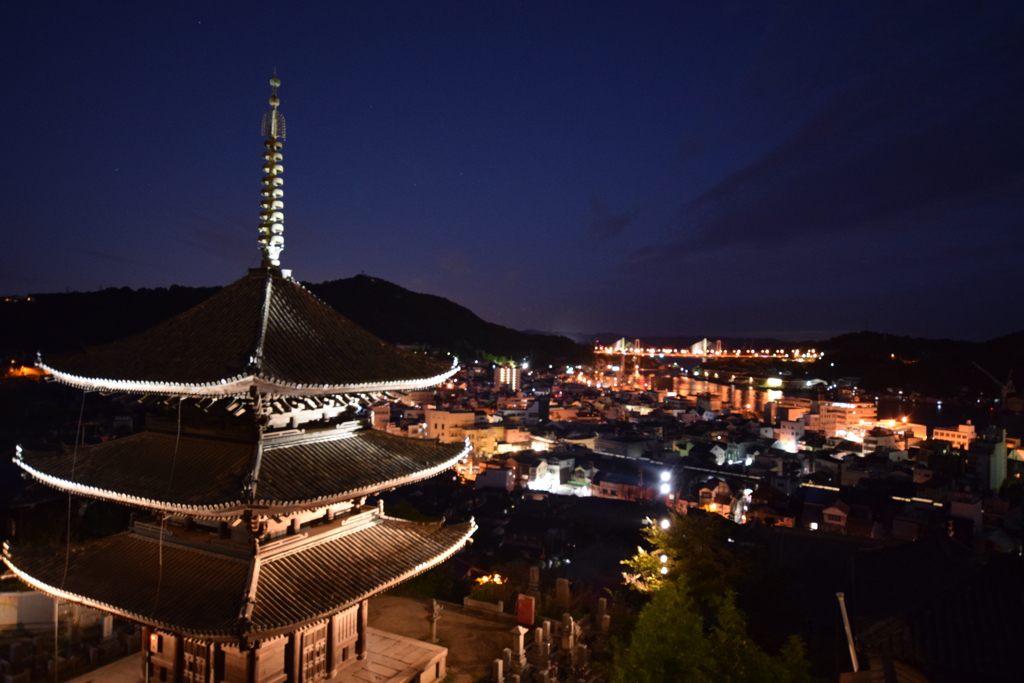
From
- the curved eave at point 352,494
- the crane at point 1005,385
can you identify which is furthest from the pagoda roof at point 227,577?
the crane at point 1005,385

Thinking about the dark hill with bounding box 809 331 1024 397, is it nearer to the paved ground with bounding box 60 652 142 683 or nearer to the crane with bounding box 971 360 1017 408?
the crane with bounding box 971 360 1017 408

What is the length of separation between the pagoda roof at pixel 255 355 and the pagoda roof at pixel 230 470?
1096 mm

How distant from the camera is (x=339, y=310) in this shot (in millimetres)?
128750

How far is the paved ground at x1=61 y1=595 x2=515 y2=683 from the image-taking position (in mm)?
11439

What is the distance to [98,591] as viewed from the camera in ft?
25.1

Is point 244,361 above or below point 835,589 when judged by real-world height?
above

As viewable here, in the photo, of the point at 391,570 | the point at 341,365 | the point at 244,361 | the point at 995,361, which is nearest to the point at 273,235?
the point at 341,365

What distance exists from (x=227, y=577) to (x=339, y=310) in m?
127

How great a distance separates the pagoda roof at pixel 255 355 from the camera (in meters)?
6.94

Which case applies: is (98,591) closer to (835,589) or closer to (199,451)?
(199,451)

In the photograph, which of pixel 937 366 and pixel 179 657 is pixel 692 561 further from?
pixel 937 366

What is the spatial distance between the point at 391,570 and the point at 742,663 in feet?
22.1

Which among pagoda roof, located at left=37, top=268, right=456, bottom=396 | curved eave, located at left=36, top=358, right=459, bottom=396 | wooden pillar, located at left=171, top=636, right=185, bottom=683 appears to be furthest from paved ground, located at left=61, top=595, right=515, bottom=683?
pagoda roof, located at left=37, top=268, right=456, bottom=396

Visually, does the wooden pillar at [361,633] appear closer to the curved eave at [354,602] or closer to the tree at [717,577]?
the curved eave at [354,602]
